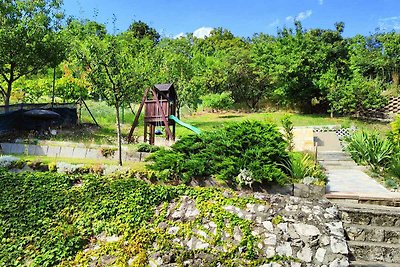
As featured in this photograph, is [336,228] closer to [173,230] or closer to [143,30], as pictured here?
[173,230]

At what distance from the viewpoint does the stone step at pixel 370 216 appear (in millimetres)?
5984

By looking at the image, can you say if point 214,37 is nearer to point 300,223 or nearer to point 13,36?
point 13,36

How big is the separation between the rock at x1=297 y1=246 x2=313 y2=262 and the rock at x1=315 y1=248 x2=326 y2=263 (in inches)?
3.3

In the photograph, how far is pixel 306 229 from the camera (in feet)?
18.9

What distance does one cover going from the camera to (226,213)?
6109 mm

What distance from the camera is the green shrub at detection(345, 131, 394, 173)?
9.81m

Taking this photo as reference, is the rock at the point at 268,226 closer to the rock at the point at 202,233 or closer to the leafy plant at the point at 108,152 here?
the rock at the point at 202,233

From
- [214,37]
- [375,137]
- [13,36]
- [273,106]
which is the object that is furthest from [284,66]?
[214,37]

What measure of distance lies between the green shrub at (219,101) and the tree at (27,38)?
979cm

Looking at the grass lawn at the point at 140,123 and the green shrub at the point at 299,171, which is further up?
the grass lawn at the point at 140,123

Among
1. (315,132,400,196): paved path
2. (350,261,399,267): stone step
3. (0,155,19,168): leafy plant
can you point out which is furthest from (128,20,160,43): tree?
(350,261,399,267): stone step

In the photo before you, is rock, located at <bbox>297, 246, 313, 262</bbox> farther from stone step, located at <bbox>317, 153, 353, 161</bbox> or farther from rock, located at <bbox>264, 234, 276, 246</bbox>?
stone step, located at <bbox>317, 153, 353, 161</bbox>

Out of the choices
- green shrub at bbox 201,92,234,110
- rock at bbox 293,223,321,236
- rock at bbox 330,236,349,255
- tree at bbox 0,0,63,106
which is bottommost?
rock at bbox 330,236,349,255

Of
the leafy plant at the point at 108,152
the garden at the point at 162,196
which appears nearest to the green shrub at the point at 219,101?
the garden at the point at 162,196
